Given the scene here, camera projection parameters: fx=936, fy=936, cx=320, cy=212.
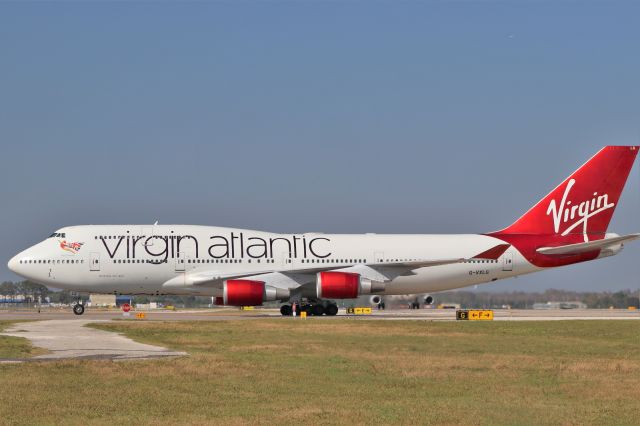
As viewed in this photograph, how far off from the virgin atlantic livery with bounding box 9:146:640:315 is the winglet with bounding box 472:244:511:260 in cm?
6

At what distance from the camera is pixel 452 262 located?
53.0m

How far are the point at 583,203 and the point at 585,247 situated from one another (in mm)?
3853

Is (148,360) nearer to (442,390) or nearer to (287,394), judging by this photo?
(287,394)

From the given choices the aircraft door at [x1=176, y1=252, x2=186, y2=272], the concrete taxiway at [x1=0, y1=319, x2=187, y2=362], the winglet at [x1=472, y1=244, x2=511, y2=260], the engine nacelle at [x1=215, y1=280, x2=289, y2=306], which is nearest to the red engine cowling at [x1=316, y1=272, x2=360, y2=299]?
the engine nacelle at [x1=215, y1=280, x2=289, y2=306]

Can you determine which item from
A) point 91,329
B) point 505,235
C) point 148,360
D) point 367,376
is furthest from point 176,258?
point 367,376

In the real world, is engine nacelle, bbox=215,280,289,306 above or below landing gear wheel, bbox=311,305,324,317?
above

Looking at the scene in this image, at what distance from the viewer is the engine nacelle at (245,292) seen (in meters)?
49.6

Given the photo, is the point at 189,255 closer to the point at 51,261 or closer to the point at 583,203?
the point at 51,261

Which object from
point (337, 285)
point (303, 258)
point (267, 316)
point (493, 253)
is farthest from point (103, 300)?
point (493, 253)

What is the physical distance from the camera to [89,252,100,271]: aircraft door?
169 ft

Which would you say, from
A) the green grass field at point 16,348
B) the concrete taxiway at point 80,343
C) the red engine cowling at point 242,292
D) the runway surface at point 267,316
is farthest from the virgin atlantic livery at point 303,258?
the green grass field at point 16,348

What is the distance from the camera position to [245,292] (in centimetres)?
4972

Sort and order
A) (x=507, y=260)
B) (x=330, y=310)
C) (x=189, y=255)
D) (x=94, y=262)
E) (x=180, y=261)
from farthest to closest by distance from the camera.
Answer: (x=507, y=260) → (x=330, y=310) → (x=189, y=255) → (x=180, y=261) → (x=94, y=262)

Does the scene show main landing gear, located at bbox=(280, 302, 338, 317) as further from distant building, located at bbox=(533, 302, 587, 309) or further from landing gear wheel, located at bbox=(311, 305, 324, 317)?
distant building, located at bbox=(533, 302, 587, 309)
